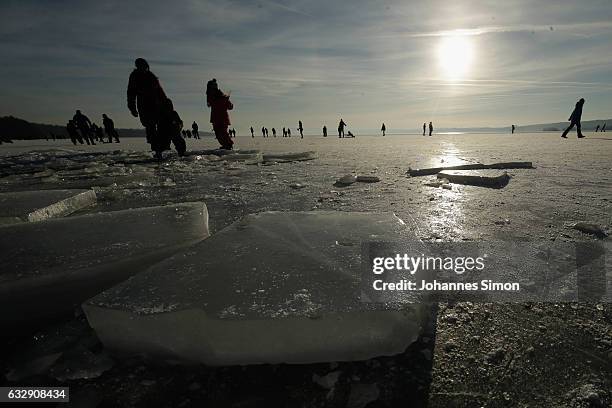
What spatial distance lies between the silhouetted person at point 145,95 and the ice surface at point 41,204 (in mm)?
3642

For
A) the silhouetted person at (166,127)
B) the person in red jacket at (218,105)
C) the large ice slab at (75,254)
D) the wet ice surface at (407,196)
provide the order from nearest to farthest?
the large ice slab at (75,254), the wet ice surface at (407,196), the silhouetted person at (166,127), the person in red jacket at (218,105)

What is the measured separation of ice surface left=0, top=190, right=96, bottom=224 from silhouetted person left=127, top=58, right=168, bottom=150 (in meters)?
3.64

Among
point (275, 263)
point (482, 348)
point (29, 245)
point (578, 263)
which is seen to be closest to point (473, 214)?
point (578, 263)

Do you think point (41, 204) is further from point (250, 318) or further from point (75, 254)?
point (250, 318)

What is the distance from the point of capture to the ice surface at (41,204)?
1906 millimetres

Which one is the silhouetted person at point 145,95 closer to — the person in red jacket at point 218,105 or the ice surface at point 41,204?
the person in red jacket at point 218,105

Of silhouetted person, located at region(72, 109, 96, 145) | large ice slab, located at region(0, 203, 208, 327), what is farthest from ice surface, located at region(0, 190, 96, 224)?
silhouetted person, located at region(72, 109, 96, 145)

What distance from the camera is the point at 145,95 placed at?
560 centimetres

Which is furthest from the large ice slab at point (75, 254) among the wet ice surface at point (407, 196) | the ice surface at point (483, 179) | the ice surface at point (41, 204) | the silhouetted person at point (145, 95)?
the silhouetted person at point (145, 95)

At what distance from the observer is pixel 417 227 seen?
1.85 m

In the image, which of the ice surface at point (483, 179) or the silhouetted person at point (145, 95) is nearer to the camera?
the ice surface at point (483, 179)

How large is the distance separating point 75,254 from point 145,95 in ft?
17.1

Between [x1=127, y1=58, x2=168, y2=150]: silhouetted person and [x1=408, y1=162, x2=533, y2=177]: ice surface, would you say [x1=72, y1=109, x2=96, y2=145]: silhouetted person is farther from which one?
[x1=408, y1=162, x2=533, y2=177]: ice surface

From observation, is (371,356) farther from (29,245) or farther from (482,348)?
(29,245)
